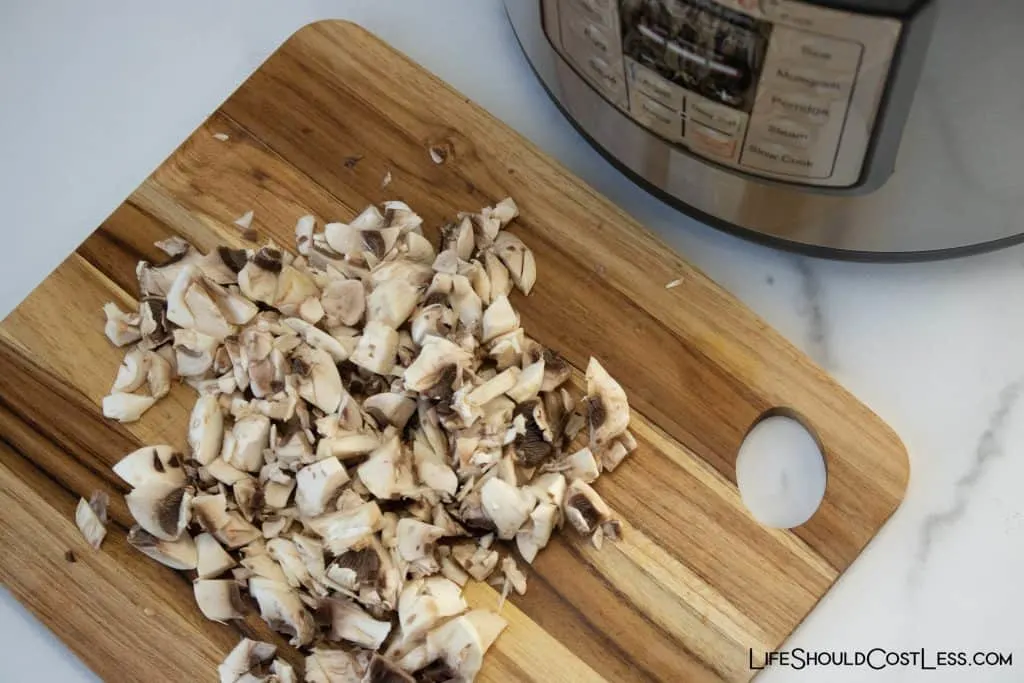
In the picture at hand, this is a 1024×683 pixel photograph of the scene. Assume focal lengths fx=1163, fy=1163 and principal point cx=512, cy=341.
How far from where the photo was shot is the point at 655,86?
0.80 m

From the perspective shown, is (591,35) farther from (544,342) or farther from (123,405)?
(123,405)

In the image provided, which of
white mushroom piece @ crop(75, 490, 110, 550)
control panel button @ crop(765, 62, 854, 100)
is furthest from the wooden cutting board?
control panel button @ crop(765, 62, 854, 100)

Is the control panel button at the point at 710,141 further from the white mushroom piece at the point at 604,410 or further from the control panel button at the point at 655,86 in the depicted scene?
the white mushroom piece at the point at 604,410

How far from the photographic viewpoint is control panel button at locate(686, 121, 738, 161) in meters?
0.81

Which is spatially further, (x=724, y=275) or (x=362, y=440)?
(x=724, y=275)

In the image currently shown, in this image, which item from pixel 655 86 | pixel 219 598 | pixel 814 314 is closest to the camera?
pixel 655 86

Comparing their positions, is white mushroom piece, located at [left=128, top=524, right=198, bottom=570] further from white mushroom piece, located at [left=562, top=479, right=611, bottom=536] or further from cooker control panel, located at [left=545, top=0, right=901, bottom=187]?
cooker control panel, located at [left=545, top=0, right=901, bottom=187]

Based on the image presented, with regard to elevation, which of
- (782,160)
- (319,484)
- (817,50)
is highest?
(817,50)

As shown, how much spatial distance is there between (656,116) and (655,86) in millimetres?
40

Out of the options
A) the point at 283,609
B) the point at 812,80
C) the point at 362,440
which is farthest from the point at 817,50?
the point at 283,609

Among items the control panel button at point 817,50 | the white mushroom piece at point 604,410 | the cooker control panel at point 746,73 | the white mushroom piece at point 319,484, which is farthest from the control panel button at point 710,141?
the white mushroom piece at point 319,484

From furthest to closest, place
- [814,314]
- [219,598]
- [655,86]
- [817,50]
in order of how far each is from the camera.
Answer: [814,314] → [219,598] → [655,86] → [817,50]

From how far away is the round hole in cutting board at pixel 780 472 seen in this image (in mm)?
962

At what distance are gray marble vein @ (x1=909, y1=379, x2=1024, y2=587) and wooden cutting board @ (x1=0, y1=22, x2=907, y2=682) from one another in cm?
6
